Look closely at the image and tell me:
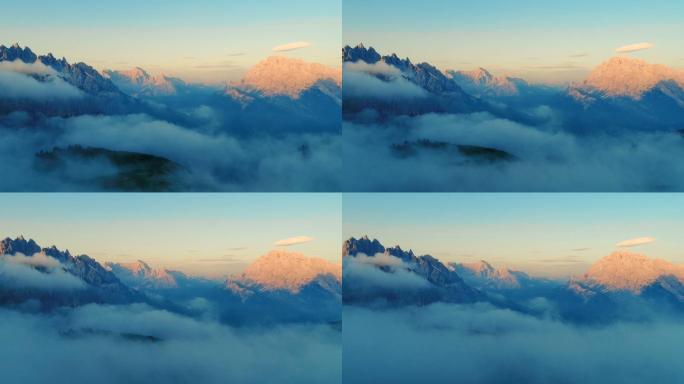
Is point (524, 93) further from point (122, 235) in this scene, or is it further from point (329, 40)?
point (122, 235)

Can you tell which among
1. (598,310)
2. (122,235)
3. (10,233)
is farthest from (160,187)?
(598,310)

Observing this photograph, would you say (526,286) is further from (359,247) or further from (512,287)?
(359,247)

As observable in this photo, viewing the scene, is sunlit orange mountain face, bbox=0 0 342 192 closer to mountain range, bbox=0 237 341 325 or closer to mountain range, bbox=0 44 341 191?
mountain range, bbox=0 44 341 191

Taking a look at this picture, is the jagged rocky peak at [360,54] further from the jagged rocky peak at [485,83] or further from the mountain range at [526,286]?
the mountain range at [526,286]

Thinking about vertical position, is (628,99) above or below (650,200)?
above

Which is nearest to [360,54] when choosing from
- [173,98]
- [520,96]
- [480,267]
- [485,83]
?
[485,83]

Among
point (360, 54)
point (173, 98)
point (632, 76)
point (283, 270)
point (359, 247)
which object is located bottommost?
point (283, 270)
